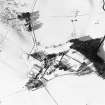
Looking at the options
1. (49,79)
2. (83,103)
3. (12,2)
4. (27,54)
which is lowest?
(83,103)

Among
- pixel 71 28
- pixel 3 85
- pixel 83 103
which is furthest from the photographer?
pixel 71 28

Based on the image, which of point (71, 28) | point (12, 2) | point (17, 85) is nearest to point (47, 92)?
point (17, 85)

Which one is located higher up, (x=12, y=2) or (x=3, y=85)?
(x=12, y=2)

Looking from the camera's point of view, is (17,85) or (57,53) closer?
(17,85)

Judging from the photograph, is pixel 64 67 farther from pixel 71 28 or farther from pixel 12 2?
pixel 12 2

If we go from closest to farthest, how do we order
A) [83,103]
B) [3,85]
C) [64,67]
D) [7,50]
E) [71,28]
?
1. [83,103]
2. [3,85]
3. [64,67]
4. [7,50]
5. [71,28]

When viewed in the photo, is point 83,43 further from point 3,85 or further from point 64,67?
point 3,85

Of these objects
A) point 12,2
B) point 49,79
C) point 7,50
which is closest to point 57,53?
point 49,79
